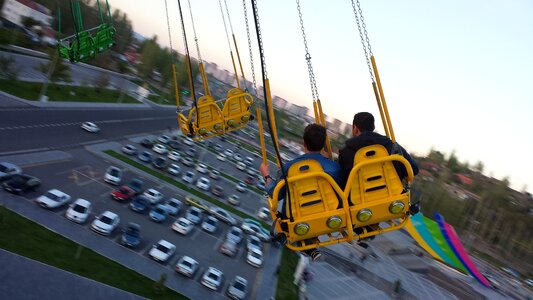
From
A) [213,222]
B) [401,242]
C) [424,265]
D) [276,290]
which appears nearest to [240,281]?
[276,290]

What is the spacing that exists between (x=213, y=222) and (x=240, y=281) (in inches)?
359

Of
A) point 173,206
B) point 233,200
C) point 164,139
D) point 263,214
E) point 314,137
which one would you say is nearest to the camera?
point 314,137

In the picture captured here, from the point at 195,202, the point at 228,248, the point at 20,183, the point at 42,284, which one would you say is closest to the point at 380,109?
the point at 42,284

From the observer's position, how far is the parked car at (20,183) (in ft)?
81.7

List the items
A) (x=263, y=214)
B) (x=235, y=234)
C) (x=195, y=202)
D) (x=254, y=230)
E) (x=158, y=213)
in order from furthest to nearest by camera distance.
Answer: (x=263, y=214) < (x=195, y=202) < (x=254, y=230) < (x=235, y=234) < (x=158, y=213)

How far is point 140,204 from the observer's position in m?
31.9

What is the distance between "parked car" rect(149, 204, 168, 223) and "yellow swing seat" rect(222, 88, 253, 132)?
18035 mm

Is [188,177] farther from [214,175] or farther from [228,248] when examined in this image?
[228,248]

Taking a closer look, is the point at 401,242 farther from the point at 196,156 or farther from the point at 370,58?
the point at 370,58

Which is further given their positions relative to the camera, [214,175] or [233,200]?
[214,175]

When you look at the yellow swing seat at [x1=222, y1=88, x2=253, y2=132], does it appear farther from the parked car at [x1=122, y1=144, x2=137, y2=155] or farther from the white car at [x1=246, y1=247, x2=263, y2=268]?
the parked car at [x1=122, y1=144, x2=137, y2=155]

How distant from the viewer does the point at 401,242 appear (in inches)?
2263

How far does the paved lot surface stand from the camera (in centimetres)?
1722

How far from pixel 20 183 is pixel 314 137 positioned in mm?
25901
